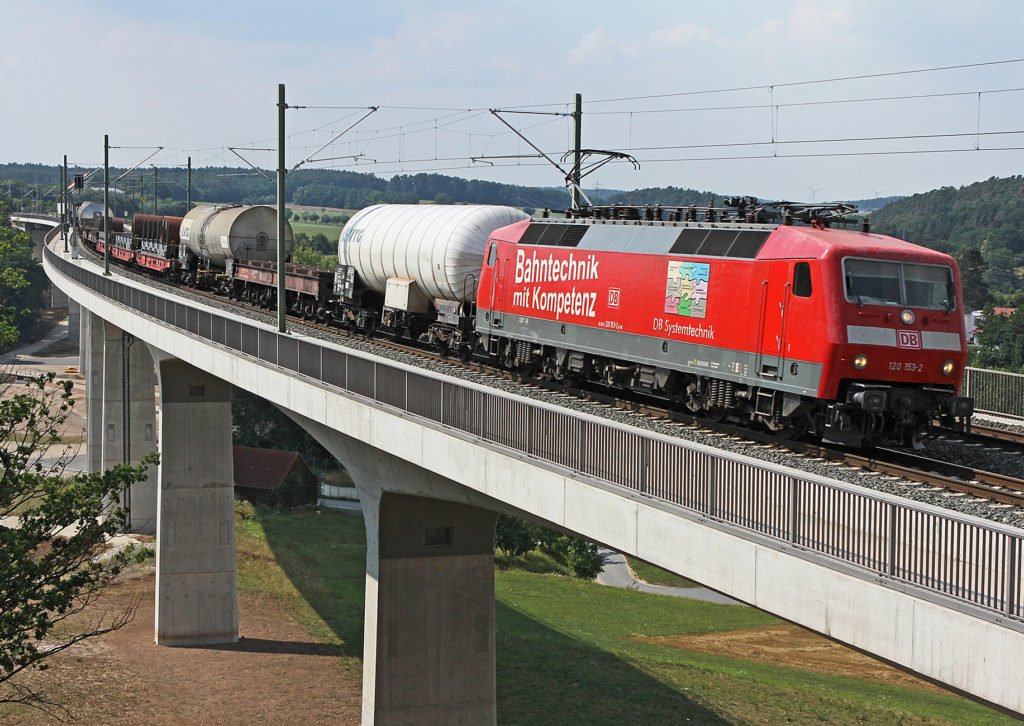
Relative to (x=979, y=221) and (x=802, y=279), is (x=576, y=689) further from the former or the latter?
(x=979, y=221)

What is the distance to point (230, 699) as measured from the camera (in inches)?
1305

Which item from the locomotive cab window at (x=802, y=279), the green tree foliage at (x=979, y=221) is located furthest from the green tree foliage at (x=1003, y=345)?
the green tree foliage at (x=979, y=221)

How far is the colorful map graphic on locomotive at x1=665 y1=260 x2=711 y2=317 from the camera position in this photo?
1973 centimetres

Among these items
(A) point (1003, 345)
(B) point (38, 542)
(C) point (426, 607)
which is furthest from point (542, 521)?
(A) point (1003, 345)

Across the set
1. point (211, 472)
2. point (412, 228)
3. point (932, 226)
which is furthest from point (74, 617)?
point (932, 226)

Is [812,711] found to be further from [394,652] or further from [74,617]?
[74,617]

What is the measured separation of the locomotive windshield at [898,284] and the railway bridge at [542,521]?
5.32 metres

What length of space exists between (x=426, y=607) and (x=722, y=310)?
9527mm

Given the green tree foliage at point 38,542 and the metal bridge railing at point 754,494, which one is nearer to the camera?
the metal bridge railing at point 754,494

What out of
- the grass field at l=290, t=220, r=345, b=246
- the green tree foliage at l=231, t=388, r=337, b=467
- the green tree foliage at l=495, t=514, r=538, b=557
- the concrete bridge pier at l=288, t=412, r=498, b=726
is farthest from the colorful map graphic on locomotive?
the grass field at l=290, t=220, r=345, b=246

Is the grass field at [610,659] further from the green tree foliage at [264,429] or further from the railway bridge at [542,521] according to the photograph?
the green tree foliage at [264,429]

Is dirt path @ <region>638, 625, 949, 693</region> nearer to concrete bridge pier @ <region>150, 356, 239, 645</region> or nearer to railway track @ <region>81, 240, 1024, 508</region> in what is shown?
concrete bridge pier @ <region>150, 356, 239, 645</region>

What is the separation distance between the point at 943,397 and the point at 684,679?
20.2 meters

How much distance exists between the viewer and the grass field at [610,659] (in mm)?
31266
